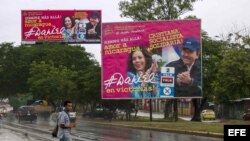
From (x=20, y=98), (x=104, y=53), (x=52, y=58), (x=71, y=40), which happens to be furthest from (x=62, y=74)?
(x=20, y=98)

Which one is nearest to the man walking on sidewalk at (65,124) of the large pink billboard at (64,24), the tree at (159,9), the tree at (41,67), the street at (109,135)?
the street at (109,135)

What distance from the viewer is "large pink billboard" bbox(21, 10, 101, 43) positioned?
6919 cm

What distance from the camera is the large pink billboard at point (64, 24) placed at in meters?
69.2

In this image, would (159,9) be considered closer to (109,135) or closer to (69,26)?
(69,26)

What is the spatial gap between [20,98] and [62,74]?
36.1 metres

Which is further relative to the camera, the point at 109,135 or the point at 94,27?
the point at 94,27

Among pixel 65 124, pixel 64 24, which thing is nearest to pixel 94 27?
pixel 64 24

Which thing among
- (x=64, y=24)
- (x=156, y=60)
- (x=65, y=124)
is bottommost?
(x=65, y=124)

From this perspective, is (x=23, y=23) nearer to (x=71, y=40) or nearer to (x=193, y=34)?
(x=71, y=40)

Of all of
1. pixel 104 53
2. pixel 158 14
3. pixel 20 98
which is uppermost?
pixel 158 14

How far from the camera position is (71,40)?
229 feet

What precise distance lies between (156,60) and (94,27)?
2795 cm

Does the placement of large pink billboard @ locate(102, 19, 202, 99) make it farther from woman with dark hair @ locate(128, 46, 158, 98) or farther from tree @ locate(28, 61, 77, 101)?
tree @ locate(28, 61, 77, 101)

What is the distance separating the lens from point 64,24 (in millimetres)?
69250
